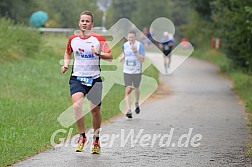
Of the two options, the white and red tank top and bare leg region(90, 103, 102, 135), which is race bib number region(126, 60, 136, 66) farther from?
the white and red tank top

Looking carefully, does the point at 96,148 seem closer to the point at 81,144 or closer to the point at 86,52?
the point at 81,144

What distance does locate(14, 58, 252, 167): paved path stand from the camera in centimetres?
987

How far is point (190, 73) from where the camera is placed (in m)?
36.5

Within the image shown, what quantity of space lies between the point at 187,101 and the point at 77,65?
36.8 ft

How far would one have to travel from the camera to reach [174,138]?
1249 cm

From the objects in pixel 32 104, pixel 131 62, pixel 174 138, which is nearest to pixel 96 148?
pixel 174 138

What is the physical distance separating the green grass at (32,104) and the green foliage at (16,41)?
Result: 1.33 feet

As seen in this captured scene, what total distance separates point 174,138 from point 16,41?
20.0 meters

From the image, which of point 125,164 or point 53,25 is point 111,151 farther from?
point 53,25

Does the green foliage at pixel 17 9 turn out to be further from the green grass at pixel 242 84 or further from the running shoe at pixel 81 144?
the running shoe at pixel 81 144

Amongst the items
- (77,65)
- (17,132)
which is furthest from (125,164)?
(17,132)

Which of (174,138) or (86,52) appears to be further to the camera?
(174,138)

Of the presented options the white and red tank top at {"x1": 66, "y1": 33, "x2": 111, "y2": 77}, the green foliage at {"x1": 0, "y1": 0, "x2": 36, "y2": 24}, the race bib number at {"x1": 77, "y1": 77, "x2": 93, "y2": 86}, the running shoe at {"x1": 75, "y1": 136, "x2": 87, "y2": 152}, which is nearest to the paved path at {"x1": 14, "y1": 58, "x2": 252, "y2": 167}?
the running shoe at {"x1": 75, "y1": 136, "x2": 87, "y2": 152}

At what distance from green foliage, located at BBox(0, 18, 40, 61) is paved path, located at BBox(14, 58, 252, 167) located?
894 centimetres
